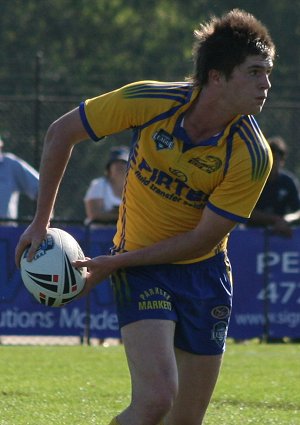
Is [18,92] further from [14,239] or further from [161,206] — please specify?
[161,206]

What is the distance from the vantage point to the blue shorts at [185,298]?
543 centimetres

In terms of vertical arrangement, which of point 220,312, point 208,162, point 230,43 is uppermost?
point 230,43

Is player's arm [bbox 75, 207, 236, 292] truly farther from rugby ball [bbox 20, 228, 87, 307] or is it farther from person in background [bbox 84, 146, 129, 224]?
person in background [bbox 84, 146, 129, 224]

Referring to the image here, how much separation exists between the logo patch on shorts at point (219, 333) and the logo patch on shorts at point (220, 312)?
3cm

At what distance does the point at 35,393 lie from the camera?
8.47 metres

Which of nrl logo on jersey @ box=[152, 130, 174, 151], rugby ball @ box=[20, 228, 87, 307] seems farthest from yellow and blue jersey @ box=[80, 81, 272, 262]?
rugby ball @ box=[20, 228, 87, 307]

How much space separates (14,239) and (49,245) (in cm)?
659

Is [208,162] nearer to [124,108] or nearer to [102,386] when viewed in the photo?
[124,108]

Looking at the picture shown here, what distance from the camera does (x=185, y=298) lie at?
548 cm

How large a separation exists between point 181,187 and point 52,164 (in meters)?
0.60

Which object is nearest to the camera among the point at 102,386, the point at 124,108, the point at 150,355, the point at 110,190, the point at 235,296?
the point at 150,355

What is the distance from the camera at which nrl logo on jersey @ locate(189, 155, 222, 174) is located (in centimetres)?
538

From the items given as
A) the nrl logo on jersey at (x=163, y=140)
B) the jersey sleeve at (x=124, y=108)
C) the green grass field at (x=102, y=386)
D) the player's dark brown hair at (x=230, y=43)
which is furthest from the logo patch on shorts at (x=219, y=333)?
the green grass field at (x=102, y=386)

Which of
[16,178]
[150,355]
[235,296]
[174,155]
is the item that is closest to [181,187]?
[174,155]
